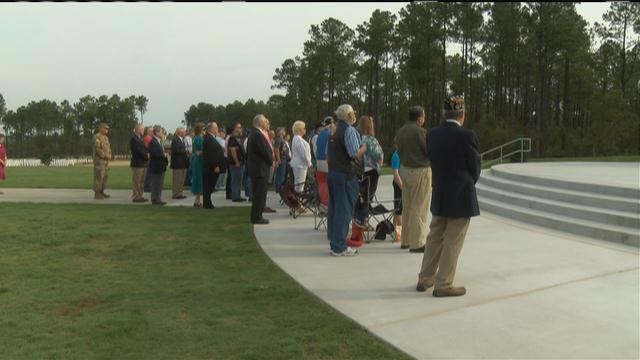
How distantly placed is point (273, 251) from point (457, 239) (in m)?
3.03

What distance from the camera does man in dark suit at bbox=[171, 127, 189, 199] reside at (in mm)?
14133

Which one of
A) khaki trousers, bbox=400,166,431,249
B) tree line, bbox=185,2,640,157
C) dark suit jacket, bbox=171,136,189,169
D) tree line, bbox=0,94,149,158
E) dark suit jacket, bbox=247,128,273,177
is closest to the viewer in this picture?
khaki trousers, bbox=400,166,431,249

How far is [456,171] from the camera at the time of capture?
18.1 feet

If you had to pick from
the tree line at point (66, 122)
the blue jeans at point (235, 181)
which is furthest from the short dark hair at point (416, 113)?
the tree line at point (66, 122)

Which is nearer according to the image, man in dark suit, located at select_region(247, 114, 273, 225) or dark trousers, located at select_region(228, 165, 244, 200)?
man in dark suit, located at select_region(247, 114, 273, 225)

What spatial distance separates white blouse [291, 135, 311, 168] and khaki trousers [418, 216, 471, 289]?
18.8 feet

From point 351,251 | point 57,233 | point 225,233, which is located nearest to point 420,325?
point 351,251

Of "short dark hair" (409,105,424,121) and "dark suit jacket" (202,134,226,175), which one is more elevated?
"short dark hair" (409,105,424,121)

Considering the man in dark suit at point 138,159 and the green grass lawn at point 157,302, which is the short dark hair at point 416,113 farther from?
the man in dark suit at point 138,159

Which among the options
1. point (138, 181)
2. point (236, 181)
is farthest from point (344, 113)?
point (138, 181)

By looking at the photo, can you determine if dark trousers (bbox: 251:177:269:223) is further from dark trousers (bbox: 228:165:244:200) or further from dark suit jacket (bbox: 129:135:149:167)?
dark suit jacket (bbox: 129:135:149:167)

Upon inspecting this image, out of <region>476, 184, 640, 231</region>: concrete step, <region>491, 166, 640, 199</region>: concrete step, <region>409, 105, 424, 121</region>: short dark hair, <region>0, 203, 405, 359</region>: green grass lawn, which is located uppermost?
<region>409, 105, 424, 121</region>: short dark hair

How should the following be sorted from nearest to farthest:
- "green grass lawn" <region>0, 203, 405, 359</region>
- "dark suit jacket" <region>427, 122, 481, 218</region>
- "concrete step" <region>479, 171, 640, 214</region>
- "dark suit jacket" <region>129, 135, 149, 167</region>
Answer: "green grass lawn" <region>0, 203, 405, 359</region> → "dark suit jacket" <region>427, 122, 481, 218</region> → "concrete step" <region>479, 171, 640, 214</region> → "dark suit jacket" <region>129, 135, 149, 167</region>

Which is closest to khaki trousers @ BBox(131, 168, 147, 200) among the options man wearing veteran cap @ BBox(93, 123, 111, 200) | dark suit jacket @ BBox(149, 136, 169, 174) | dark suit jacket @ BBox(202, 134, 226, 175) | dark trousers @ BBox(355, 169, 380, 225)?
dark suit jacket @ BBox(149, 136, 169, 174)
